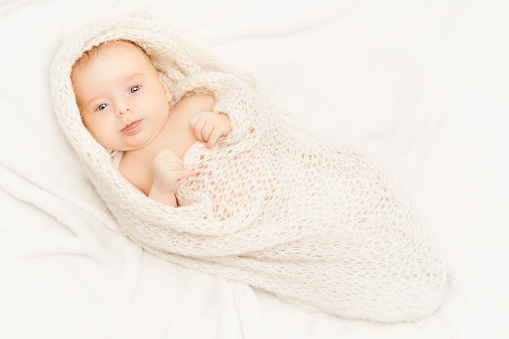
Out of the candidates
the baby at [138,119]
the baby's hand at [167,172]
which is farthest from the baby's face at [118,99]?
the baby's hand at [167,172]

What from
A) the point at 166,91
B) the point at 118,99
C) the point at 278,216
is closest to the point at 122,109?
the point at 118,99

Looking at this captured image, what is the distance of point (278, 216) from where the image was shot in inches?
50.3

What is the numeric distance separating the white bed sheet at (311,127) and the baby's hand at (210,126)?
0.34 metres

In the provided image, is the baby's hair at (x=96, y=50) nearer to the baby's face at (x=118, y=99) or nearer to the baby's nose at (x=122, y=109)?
the baby's face at (x=118, y=99)

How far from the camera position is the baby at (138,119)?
4.12 feet

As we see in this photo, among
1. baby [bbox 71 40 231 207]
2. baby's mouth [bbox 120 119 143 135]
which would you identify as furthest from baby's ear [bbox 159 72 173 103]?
baby's mouth [bbox 120 119 143 135]

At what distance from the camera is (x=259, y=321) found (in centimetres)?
129

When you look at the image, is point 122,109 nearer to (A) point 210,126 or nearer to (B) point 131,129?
(B) point 131,129

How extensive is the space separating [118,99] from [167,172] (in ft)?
0.78

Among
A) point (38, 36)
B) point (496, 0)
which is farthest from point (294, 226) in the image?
point (496, 0)

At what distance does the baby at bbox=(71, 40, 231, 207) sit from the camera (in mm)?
1255

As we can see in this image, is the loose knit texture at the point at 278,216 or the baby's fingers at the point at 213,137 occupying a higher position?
the baby's fingers at the point at 213,137

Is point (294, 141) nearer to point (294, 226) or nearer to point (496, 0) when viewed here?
point (294, 226)

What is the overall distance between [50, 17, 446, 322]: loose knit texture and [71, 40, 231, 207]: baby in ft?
0.11
